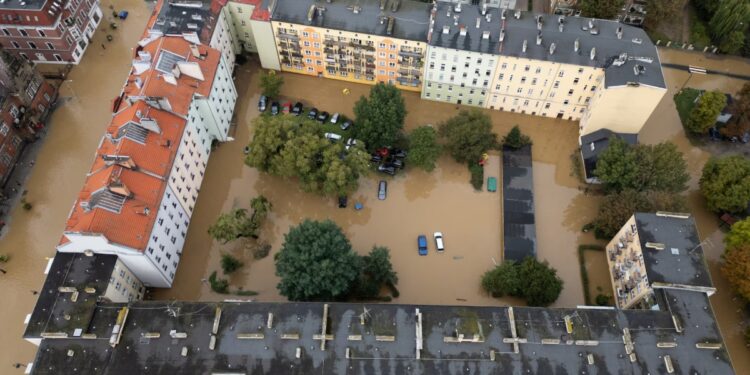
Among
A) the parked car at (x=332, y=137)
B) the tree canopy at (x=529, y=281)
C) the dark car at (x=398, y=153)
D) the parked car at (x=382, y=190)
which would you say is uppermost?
the parked car at (x=332, y=137)

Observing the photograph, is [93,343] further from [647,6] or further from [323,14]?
[647,6]

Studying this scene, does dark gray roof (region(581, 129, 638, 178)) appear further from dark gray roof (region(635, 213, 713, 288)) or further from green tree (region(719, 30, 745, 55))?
green tree (region(719, 30, 745, 55))

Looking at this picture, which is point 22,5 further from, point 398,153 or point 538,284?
point 538,284

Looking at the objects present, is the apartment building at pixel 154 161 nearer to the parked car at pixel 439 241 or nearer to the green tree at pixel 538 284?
the parked car at pixel 439 241

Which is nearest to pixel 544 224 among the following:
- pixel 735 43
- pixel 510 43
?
pixel 510 43

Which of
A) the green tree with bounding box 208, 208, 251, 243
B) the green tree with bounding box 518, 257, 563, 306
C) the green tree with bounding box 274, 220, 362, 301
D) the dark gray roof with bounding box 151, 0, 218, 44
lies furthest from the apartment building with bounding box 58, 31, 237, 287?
the green tree with bounding box 518, 257, 563, 306

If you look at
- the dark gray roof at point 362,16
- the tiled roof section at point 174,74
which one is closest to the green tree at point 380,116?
the dark gray roof at point 362,16

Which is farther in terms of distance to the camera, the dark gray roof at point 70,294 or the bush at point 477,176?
the bush at point 477,176

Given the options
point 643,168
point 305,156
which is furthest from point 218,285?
point 643,168
